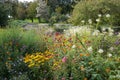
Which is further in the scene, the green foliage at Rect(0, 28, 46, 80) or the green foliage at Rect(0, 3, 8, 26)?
the green foliage at Rect(0, 3, 8, 26)

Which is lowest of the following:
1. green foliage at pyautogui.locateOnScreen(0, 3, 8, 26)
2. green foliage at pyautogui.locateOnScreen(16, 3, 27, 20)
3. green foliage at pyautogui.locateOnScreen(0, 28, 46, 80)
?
green foliage at pyautogui.locateOnScreen(16, 3, 27, 20)

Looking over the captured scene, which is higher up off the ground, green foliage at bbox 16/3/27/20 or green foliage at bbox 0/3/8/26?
green foliage at bbox 0/3/8/26

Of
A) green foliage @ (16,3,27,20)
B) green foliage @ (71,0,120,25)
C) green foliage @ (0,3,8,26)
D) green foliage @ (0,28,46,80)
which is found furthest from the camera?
green foliage @ (16,3,27,20)

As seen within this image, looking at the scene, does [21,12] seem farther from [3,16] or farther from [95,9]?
[95,9]

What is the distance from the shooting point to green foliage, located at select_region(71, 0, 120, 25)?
44.3 feet

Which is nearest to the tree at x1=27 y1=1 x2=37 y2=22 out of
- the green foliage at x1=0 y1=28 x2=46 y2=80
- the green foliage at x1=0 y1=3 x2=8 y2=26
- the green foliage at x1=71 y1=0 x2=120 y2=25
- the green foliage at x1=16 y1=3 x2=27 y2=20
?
the green foliage at x1=16 y1=3 x2=27 y2=20

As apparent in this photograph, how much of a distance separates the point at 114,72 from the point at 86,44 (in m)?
1.41

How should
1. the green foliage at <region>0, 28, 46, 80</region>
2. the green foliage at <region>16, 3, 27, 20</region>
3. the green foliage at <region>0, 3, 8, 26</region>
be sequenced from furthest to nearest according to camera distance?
the green foliage at <region>16, 3, 27, 20</region>, the green foliage at <region>0, 3, 8, 26</region>, the green foliage at <region>0, 28, 46, 80</region>

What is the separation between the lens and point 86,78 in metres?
4.07

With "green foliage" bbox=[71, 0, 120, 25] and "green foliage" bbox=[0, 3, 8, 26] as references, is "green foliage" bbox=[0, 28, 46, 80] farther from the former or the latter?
"green foliage" bbox=[0, 3, 8, 26]

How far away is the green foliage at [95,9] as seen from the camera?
13.5 metres

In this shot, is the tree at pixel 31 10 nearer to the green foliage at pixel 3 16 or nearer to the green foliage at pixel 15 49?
the green foliage at pixel 3 16

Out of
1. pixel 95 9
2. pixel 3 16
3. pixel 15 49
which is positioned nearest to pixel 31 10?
pixel 3 16

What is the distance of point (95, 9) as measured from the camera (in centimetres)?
1350
